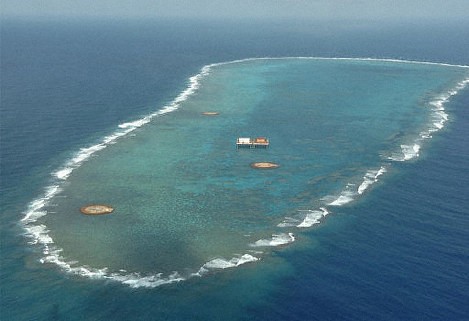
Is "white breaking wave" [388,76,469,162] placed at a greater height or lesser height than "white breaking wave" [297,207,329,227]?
greater

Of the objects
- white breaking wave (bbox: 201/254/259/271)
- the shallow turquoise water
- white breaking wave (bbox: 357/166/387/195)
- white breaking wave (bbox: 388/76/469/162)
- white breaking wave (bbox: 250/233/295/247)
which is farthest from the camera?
white breaking wave (bbox: 388/76/469/162)

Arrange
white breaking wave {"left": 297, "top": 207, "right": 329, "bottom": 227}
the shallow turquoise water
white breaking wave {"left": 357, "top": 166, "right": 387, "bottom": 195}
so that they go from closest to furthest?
the shallow turquoise water → white breaking wave {"left": 297, "top": 207, "right": 329, "bottom": 227} → white breaking wave {"left": 357, "top": 166, "right": 387, "bottom": 195}

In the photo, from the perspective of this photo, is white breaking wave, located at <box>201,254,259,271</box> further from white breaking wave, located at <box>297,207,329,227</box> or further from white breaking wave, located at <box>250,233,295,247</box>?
white breaking wave, located at <box>297,207,329,227</box>

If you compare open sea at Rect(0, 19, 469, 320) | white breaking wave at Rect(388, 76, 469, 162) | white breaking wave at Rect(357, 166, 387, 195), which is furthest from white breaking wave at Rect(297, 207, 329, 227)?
white breaking wave at Rect(388, 76, 469, 162)

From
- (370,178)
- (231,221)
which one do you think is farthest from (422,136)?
(231,221)

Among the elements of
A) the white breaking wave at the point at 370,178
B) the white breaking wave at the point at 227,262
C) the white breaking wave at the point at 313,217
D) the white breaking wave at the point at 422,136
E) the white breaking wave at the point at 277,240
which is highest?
the white breaking wave at the point at 422,136

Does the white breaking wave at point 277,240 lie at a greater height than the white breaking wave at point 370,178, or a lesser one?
lesser

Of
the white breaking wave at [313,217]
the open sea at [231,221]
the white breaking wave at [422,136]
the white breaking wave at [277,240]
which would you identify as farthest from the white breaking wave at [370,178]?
the white breaking wave at [277,240]

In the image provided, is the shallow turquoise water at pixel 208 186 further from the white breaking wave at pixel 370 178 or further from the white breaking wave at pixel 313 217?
the white breaking wave at pixel 370 178

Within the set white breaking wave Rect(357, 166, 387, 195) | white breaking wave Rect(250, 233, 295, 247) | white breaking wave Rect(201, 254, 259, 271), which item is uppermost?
white breaking wave Rect(357, 166, 387, 195)

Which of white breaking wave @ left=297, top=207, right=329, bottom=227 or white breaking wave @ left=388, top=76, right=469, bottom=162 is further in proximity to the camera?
white breaking wave @ left=388, top=76, right=469, bottom=162
